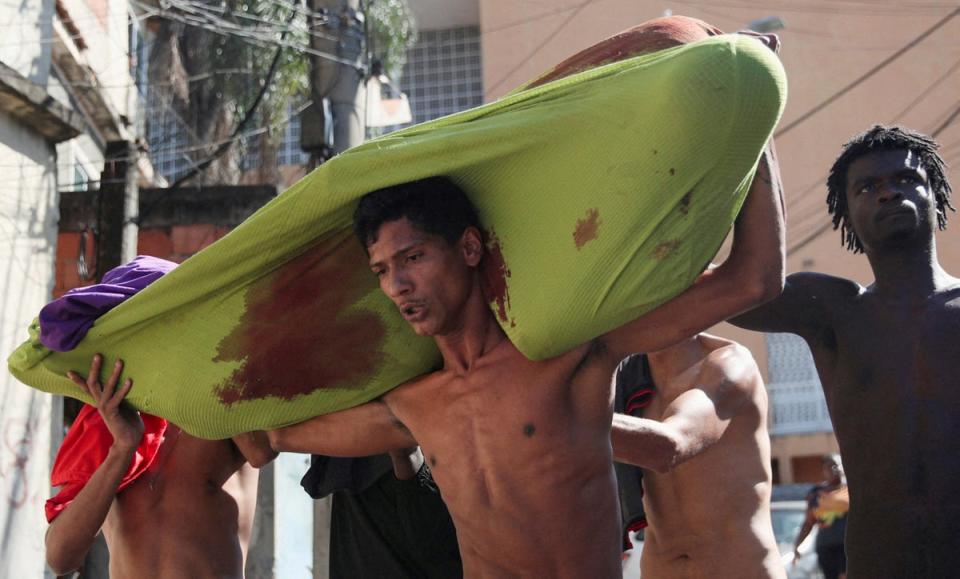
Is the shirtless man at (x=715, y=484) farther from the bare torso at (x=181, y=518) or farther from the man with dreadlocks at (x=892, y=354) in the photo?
the bare torso at (x=181, y=518)

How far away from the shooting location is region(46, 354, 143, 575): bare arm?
11.5 feet

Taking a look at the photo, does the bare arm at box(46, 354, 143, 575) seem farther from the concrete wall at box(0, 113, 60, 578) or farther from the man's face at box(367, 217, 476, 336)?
the concrete wall at box(0, 113, 60, 578)

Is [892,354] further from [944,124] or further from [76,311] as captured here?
[944,124]

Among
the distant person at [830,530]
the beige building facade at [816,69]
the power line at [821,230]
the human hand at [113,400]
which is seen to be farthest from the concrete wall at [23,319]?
the power line at [821,230]

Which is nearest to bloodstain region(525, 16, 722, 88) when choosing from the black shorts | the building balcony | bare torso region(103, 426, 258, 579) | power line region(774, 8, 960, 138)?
bare torso region(103, 426, 258, 579)

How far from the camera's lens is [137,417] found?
3.57 m

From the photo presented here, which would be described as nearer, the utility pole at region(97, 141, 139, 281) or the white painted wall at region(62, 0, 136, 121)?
the utility pole at region(97, 141, 139, 281)

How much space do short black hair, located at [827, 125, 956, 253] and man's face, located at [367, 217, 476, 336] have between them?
52.6 inches

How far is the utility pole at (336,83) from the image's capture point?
8.01 m

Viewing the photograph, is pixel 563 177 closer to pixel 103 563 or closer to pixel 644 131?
pixel 644 131

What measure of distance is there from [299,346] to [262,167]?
1358 cm

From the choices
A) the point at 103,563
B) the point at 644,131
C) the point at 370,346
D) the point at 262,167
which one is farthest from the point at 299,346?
the point at 262,167

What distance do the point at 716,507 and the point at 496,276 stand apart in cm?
139

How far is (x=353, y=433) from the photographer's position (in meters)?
3.27
